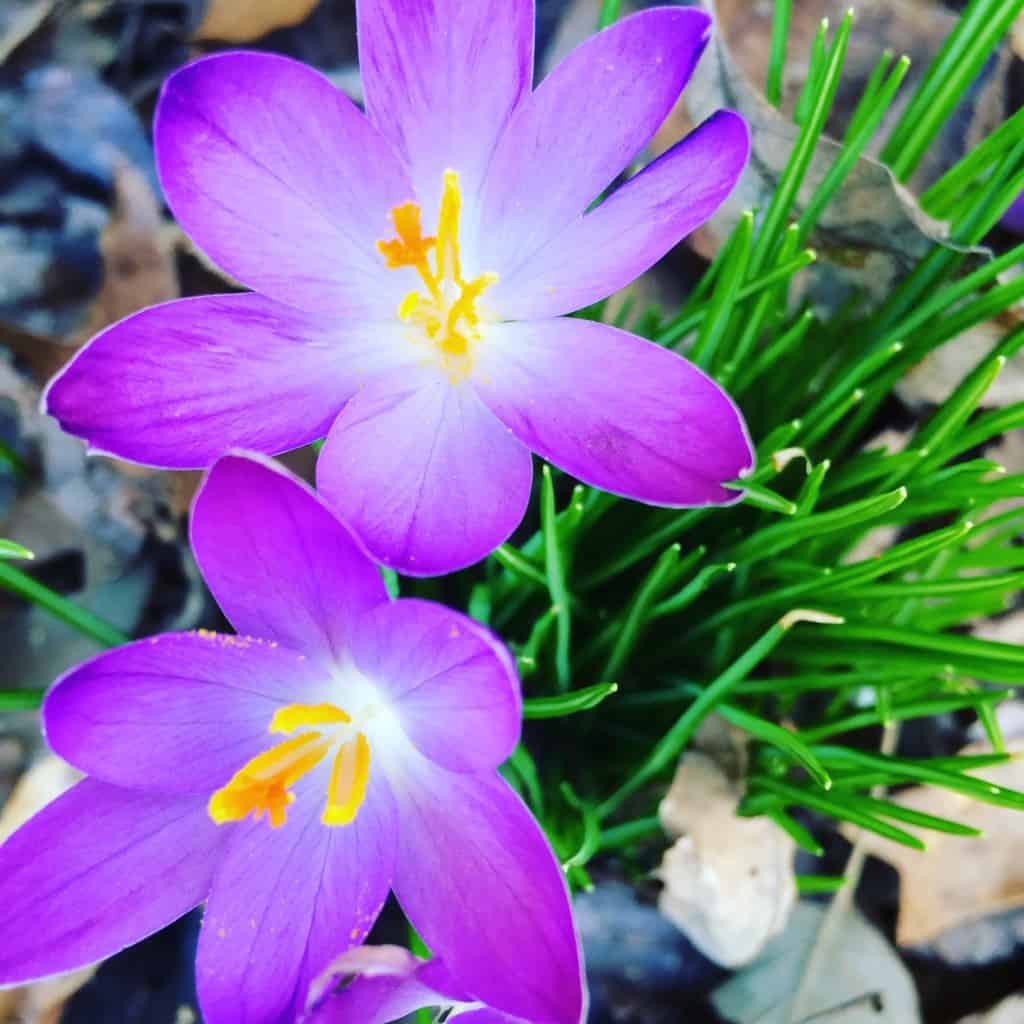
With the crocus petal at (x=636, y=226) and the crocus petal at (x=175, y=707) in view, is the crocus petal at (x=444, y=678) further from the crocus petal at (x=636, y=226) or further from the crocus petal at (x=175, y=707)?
the crocus petal at (x=636, y=226)

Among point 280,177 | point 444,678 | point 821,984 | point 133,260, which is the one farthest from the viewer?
point 133,260

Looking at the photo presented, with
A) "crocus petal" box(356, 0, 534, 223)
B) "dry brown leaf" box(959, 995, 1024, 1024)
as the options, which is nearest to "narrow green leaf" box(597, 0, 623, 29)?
"crocus petal" box(356, 0, 534, 223)

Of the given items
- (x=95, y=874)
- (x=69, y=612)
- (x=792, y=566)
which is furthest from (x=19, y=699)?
(x=792, y=566)

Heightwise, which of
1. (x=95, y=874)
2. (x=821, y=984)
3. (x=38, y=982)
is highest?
(x=95, y=874)

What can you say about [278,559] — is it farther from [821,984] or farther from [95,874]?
[821,984]

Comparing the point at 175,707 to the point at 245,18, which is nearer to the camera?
the point at 175,707

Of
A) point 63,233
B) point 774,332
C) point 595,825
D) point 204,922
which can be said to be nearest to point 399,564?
point 204,922

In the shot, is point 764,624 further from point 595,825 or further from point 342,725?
point 342,725
